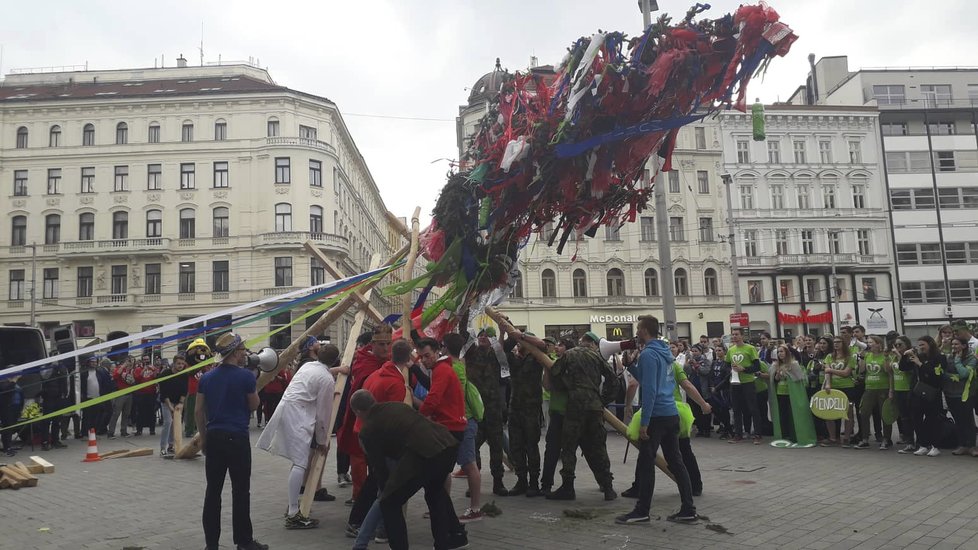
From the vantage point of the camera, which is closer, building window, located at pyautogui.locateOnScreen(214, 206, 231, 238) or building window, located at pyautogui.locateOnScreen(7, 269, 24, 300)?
building window, located at pyautogui.locateOnScreen(7, 269, 24, 300)

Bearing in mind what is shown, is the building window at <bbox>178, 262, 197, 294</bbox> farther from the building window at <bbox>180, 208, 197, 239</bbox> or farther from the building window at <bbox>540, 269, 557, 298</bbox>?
the building window at <bbox>540, 269, 557, 298</bbox>

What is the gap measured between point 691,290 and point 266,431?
39916mm

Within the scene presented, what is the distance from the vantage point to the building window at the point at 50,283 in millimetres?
42594

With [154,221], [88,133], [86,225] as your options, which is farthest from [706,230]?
[88,133]

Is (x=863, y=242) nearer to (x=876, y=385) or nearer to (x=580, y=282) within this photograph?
(x=580, y=282)

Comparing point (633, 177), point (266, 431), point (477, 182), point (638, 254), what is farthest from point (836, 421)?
point (638, 254)

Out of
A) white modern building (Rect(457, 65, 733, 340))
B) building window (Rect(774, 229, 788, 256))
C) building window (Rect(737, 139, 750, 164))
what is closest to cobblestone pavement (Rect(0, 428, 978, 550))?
white modern building (Rect(457, 65, 733, 340))

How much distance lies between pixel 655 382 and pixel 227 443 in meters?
3.87

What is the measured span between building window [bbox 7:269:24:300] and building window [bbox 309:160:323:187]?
57.3 feet

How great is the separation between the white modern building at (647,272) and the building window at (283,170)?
1453cm

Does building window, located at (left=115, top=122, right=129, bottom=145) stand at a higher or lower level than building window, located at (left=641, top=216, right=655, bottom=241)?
higher

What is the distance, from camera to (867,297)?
47.5 meters

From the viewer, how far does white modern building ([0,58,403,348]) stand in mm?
42344

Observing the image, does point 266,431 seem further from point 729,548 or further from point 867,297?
point 867,297
